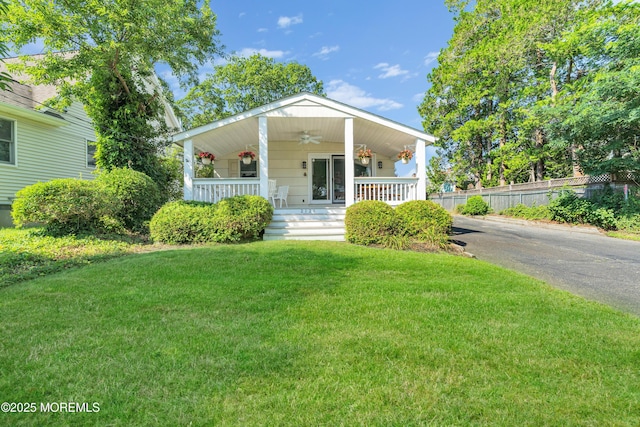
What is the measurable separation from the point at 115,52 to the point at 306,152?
267 inches

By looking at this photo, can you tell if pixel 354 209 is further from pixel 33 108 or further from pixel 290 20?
pixel 290 20

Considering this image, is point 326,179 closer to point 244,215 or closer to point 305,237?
point 305,237

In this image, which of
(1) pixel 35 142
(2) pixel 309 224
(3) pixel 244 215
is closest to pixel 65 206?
(3) pixel 244 215

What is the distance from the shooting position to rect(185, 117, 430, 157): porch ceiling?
8805 millimetres

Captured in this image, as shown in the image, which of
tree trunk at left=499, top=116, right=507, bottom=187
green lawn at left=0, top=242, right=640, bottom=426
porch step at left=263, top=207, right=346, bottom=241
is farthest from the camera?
tree trunk at left=499, top=116, right=507, bottom=187

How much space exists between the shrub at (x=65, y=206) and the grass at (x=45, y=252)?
443mm

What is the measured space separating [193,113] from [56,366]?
2425 centimetres

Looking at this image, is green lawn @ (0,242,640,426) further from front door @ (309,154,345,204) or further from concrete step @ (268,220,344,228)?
front door @ (309,154,345,204)

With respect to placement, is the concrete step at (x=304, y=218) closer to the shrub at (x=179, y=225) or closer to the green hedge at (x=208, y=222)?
the green hedge at (x=208, y=222)

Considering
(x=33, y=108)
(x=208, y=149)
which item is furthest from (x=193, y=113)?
(x=208, y=149)

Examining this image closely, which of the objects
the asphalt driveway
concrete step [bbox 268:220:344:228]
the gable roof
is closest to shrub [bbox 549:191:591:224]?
the asphalt driveway

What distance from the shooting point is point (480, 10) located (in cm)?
1842

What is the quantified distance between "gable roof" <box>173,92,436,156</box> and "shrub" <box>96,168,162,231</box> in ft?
5.61

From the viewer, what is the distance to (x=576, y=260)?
19.6 feet
